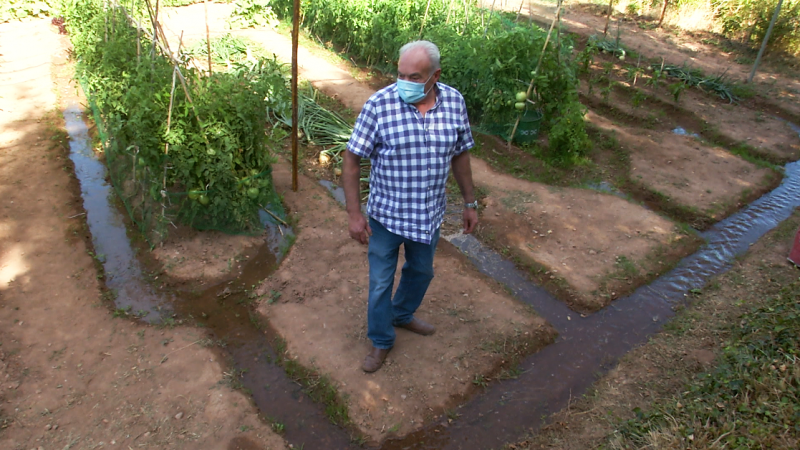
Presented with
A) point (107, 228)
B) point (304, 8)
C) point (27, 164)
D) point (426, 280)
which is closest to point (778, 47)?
point (304, 8)

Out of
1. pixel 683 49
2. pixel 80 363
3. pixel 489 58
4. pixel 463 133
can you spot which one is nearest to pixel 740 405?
pixel 463 133

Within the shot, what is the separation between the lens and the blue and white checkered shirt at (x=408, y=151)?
8.13 ft

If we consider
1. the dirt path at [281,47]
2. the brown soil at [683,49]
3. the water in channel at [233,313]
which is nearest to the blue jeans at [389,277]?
the water in channel at [233,313]

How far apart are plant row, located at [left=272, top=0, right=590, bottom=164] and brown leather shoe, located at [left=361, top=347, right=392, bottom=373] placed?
3547 mm

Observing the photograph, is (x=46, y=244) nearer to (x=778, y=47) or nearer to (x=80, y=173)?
(x=80, y=173)

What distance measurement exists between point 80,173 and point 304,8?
19.1 feet

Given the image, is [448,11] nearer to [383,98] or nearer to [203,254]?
[203,254]

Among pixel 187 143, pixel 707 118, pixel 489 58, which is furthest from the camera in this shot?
pixel 707 118

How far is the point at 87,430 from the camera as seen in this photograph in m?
2.82

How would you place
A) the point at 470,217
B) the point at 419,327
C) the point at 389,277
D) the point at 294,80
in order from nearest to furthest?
the point at 389,277 < the point at 470,217 < the point at 419,327 < the point at 294,80

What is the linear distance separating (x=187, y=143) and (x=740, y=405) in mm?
3997

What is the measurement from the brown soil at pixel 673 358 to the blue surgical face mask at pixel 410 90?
200cm

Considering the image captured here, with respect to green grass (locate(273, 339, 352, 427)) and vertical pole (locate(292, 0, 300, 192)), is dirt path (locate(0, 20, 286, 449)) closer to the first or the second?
green grass (locate(273, 339, 352, 427))

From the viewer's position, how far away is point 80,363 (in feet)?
10.6
